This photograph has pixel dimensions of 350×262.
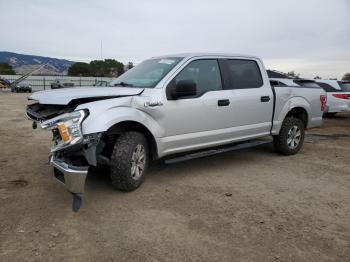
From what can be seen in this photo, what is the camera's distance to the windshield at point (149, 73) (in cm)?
496

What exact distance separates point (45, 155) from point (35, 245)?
3435mm

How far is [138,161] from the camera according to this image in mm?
4504

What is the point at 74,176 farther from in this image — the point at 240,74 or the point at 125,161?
the point at 240,74

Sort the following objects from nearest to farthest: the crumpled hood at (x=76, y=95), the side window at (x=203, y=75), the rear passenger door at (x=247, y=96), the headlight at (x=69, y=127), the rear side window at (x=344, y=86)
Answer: the headlight at (x=69, y=127) < the crumpled hood at (x=76, y=95) < the side window at (x=203, y=75) < the rear passenger door at (x=247, y=96) < the rear side window at (x=344, y=86)

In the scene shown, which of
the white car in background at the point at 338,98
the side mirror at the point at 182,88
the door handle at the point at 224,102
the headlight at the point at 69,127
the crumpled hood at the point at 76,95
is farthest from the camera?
the white car in background at the point at 338,98

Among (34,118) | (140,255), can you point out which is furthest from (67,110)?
(140,255)

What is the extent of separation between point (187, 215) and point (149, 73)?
90.3 inches

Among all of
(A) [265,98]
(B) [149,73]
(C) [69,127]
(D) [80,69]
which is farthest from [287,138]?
(D) [80,69]

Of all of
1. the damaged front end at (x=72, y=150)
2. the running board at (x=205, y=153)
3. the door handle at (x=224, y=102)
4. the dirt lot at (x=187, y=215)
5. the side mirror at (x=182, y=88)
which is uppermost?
the side mirror at (x=182, y=88)

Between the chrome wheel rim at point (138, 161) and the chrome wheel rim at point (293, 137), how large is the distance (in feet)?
10.9

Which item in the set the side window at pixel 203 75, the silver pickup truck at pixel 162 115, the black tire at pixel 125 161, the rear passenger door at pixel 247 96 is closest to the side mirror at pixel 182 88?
the silver pickup truck at pixel 162 115

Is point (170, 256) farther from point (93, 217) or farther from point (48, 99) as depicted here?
point (48, 99)

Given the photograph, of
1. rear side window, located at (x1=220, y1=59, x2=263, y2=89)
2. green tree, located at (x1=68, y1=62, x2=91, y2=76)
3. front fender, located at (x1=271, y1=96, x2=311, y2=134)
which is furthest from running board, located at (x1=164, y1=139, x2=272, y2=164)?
green tree, located at (x1=68, y1=62, x2=91, y2=76)

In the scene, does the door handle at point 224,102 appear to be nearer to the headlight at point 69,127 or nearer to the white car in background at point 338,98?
the headlight at point 69,127
